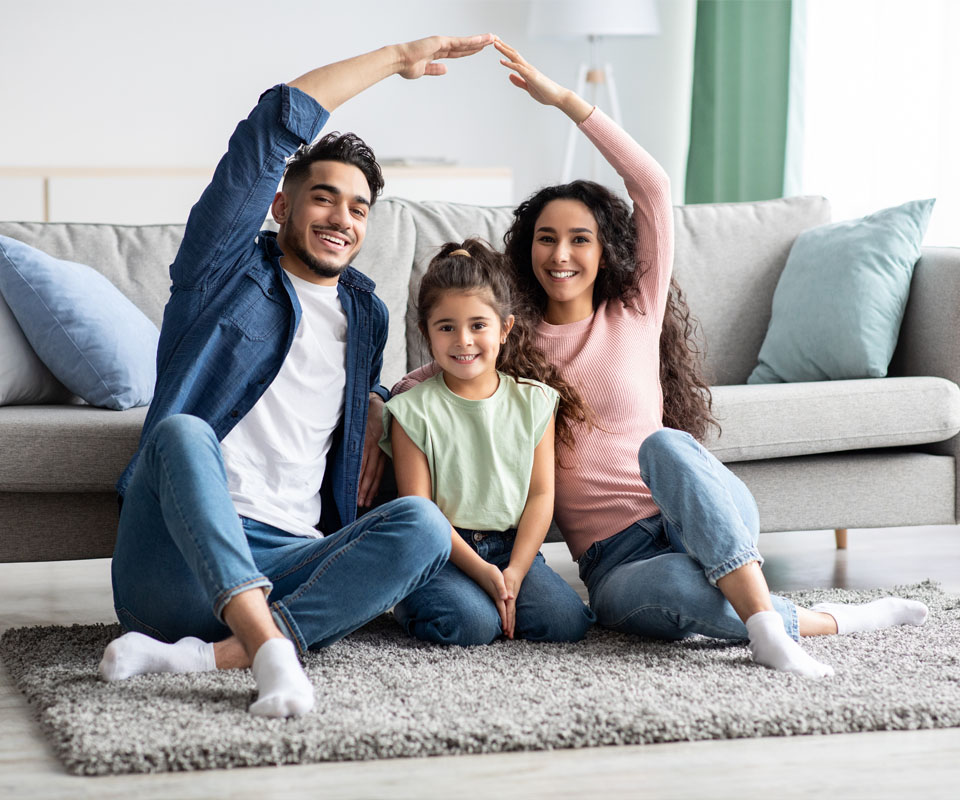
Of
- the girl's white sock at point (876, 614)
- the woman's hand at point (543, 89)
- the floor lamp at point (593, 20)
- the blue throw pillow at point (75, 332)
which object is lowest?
the girl's white sock at point (876, 614)

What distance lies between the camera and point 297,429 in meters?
1.69

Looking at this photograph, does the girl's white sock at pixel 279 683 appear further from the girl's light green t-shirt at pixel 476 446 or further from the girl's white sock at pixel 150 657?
the girl's light green t-shirt at pixel 476 446

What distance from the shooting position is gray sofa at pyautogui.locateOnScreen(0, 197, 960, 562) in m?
1.93

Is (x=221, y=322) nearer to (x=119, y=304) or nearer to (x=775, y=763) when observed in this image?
(x=119, y=304)

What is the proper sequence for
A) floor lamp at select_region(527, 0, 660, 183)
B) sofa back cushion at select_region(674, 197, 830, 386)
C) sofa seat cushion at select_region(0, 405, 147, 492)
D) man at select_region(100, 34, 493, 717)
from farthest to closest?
floor lamp at select_region(527, 0, 660, 183) → sofa back cushion at select_region(674, 197, 830, 386) → sofa seat cushion at select_region(0, 405, 147, 492) → man at select_region(100, 34, 493, 717)

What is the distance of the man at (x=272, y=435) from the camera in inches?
57.7

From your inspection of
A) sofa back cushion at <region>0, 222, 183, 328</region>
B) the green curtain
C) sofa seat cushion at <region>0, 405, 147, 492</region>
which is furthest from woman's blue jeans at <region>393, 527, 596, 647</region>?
the green curtain

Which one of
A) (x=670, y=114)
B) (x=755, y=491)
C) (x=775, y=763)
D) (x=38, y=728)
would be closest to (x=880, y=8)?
(x=670, y=114)

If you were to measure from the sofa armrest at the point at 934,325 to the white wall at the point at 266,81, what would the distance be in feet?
7.46

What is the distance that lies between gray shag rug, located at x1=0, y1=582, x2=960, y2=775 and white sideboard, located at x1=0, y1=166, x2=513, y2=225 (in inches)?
93.6

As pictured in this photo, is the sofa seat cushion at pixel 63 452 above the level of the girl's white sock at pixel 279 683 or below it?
above

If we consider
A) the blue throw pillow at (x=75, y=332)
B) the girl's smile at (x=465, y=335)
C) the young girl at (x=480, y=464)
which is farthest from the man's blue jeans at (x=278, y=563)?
the blue throw pillow at (x=75, y=332)

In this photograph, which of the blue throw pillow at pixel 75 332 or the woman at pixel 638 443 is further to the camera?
the blue throw pillow at pixel 75 332

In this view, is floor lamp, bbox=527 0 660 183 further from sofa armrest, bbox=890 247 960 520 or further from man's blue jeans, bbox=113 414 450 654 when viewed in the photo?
man's blue jeans, bbox=113 414 450 654
